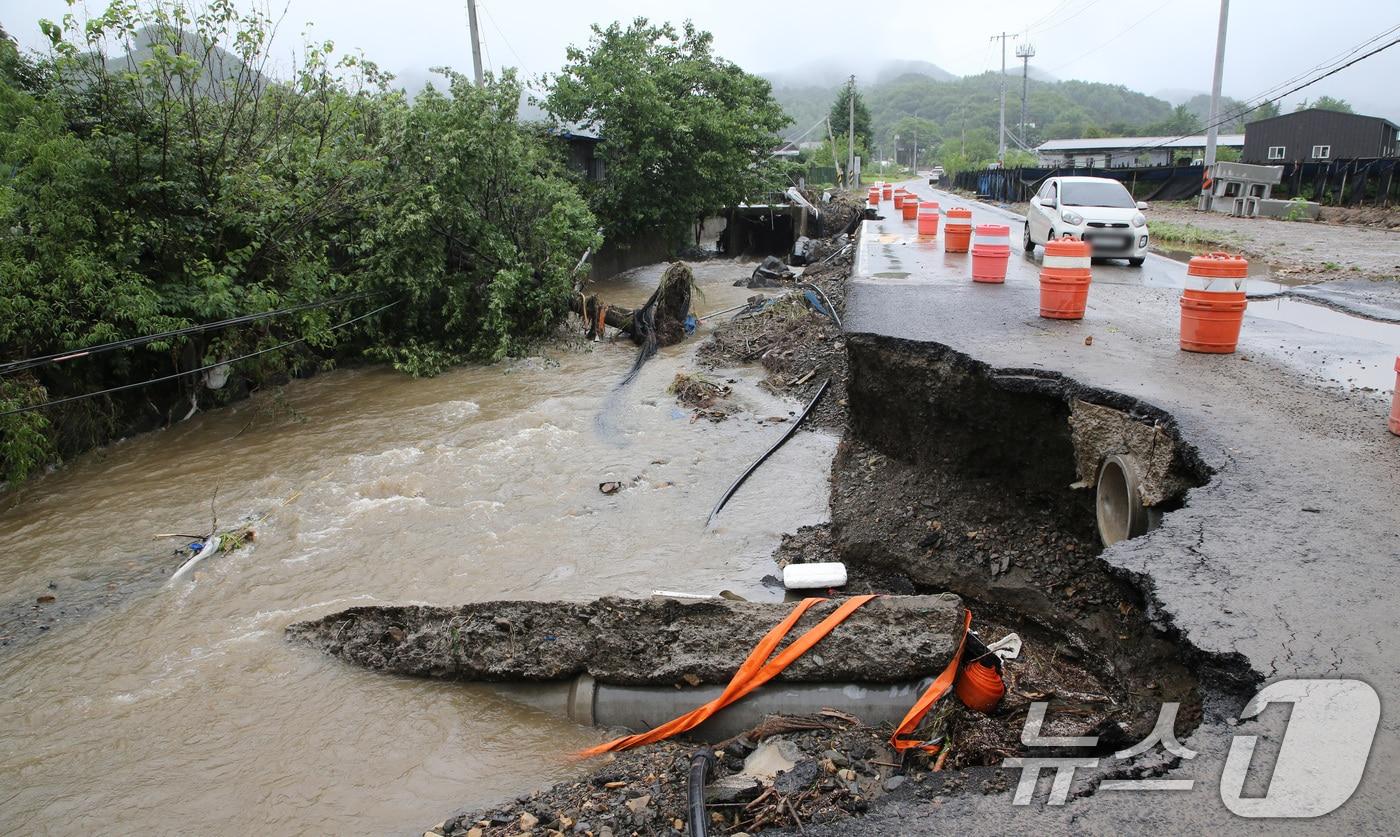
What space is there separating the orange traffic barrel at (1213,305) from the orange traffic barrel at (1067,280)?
151cm

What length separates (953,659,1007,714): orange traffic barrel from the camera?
4.29 m

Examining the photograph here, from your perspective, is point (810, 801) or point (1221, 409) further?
point (1221, 409)

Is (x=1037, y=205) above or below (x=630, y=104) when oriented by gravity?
below

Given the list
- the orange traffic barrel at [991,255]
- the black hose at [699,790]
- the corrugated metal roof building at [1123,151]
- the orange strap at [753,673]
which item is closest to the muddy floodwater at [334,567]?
the orange strap at [753,673]

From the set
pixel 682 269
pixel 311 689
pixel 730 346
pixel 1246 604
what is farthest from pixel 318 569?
pixel 682 269

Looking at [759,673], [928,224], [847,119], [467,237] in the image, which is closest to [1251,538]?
[759,673]

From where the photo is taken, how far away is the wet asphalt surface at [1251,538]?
8.52 feet

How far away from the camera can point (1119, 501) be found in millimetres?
5410

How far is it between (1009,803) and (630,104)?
2363 cm

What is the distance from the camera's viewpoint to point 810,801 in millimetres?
3314

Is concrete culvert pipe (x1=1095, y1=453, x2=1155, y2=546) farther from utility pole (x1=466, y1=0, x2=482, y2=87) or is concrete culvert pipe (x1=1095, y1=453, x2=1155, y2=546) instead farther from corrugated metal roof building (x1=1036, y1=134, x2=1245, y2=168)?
corrugated metal roof building (x1=1036, y1=134, x2=1245, y2=168)

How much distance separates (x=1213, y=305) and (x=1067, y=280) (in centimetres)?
179

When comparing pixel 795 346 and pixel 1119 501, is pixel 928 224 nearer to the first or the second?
pixel 795 346

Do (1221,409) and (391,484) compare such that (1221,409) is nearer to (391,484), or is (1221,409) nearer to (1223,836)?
(1223,836)
